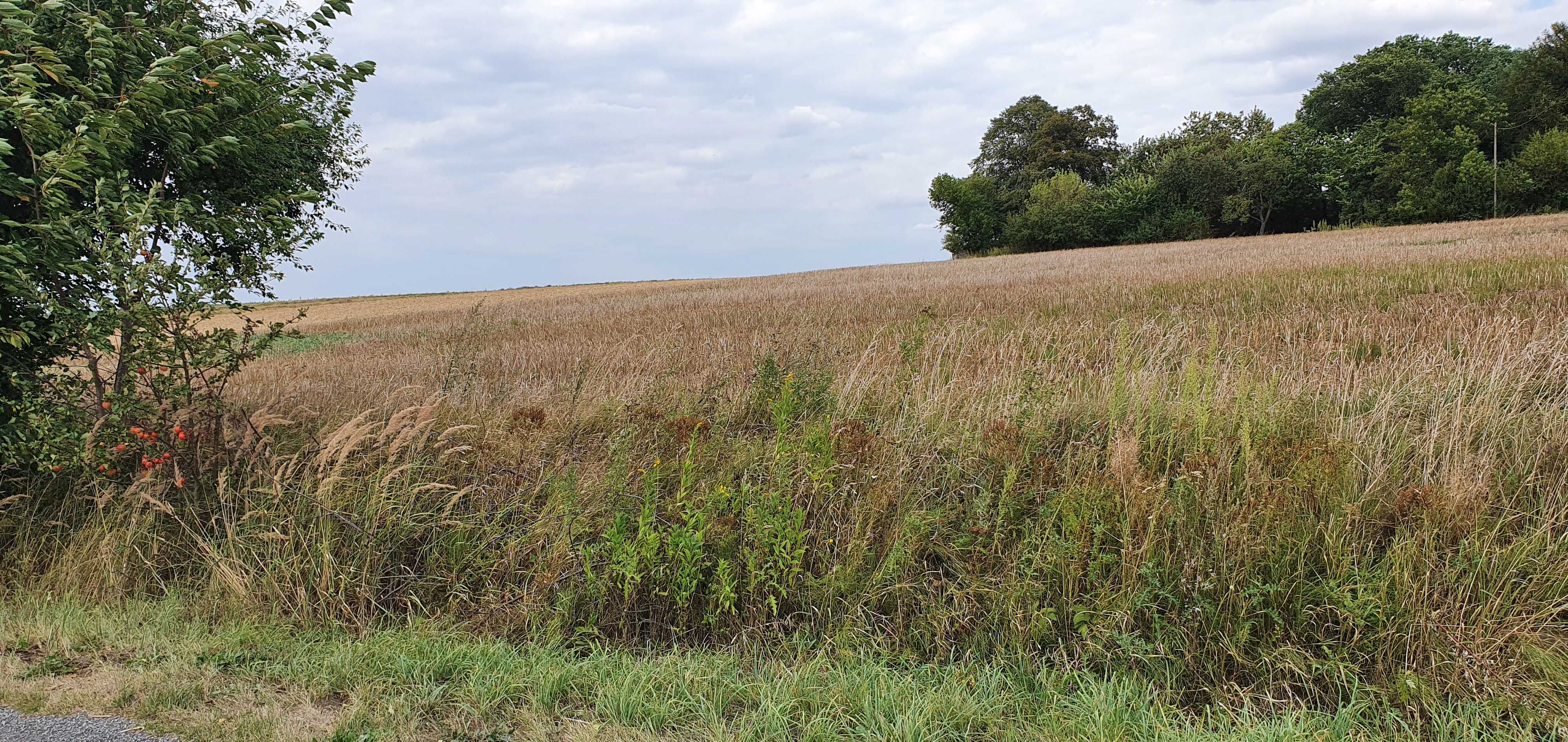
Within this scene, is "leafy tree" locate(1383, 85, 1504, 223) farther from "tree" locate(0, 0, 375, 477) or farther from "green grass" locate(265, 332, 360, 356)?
"tree" locate(0, 0, 375, 477)

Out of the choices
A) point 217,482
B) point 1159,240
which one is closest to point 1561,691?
point 217,482

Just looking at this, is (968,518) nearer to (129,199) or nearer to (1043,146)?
(129,199)

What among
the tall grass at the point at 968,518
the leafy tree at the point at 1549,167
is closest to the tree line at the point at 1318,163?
the leafy tree at the point at 1549,167

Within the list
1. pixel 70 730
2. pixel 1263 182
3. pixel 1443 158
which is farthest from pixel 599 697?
pixel 1443 158

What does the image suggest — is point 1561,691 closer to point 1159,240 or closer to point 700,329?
point 700,329

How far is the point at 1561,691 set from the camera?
2.90m

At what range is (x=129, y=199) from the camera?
465cm

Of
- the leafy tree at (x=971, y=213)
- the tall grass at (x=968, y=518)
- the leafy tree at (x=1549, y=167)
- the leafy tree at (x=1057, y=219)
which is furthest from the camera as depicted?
the leafy tree at (x=971, y=213)

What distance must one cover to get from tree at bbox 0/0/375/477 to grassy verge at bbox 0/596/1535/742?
1.81 meters

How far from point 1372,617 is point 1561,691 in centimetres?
60

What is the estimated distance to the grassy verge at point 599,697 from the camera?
2770 millimetres

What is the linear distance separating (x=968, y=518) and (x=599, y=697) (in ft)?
6.84

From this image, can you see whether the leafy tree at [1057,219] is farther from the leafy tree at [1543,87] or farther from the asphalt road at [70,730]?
the asphalt road at [70,730]

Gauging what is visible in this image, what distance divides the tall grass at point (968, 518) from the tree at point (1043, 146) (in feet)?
222
